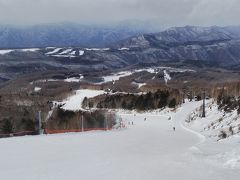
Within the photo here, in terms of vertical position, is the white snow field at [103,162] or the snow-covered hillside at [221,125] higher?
Answer: the snow-covered hillside at [221,125]

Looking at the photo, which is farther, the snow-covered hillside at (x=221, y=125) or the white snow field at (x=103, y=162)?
the snow-covered hillside at (x=221, y=125)

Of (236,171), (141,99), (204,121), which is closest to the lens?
(236,171)

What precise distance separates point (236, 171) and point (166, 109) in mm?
96737

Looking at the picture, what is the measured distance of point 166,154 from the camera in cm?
2350

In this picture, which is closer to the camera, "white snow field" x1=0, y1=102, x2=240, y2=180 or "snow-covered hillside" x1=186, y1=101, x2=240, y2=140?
"white snow field" x1=0, y1=102, x2=240, y2=180

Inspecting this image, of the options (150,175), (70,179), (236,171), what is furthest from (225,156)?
(70,179)

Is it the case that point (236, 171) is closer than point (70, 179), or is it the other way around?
point (70, 179)

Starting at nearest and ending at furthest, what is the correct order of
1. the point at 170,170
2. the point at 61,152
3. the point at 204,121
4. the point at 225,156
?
the point at 170,170, the point at 225,156, the point at 61,152, the point at 204,121

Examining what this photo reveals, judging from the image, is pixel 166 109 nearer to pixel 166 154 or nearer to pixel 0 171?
pixel 166 154

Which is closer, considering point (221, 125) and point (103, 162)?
point (103, 162)

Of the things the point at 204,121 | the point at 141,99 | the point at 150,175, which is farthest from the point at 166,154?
the point at 141,99

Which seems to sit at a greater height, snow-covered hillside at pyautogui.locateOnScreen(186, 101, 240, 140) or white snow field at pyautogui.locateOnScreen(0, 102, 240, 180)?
snow-covered hillside at pyautogui.locateOnScreen(186, 101, 240, 140)

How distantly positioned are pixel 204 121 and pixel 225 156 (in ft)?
113

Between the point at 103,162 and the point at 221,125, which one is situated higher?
the point at 221,125
